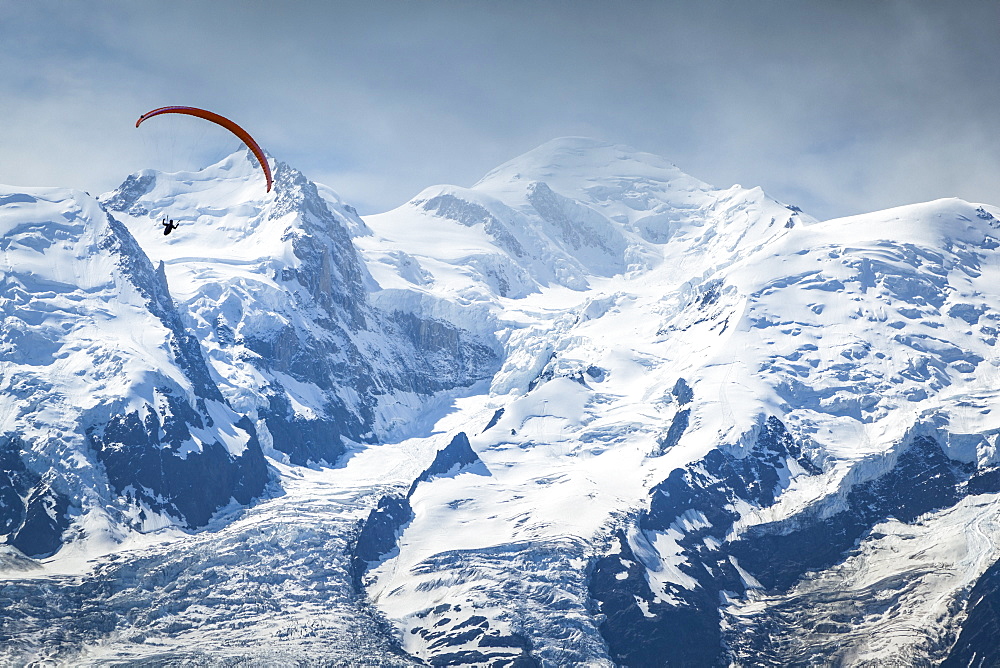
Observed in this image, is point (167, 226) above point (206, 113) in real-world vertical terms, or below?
below

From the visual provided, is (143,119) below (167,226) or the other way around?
the other way around
